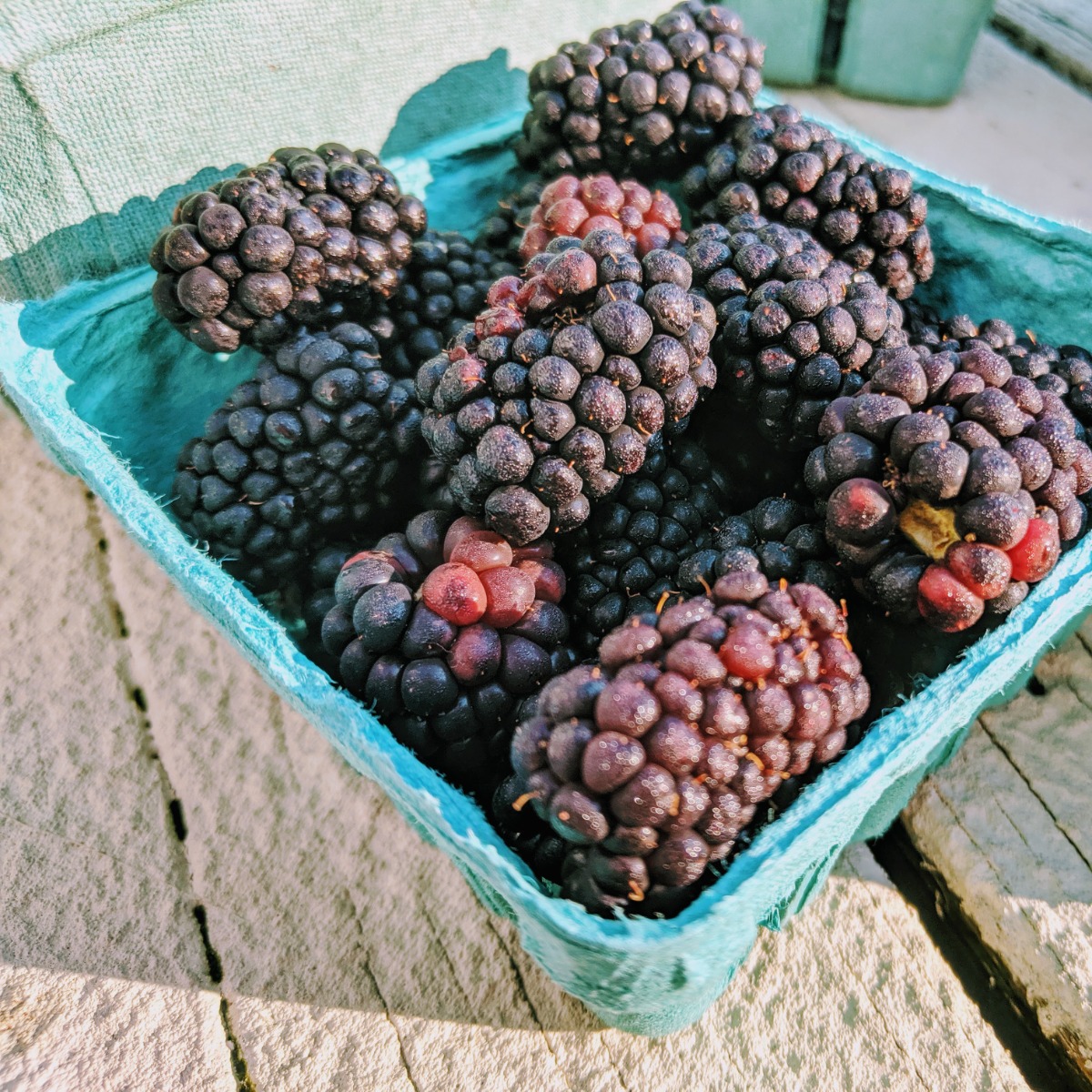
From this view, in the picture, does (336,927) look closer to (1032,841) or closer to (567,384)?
(567,384)

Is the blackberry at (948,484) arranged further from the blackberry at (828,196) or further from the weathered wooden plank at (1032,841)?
the weathered wooden plank at (1032,841)

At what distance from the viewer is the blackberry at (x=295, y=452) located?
1.47m

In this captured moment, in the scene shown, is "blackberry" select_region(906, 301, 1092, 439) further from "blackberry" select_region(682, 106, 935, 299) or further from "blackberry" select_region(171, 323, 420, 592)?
"blackberry" select_region(171, 323, 420, 592)

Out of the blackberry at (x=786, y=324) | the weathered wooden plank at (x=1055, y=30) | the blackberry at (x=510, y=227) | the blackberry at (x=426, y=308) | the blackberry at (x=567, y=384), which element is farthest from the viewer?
the weathered wooden plank at (x=1055, y=30)

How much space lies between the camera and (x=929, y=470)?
1.04m

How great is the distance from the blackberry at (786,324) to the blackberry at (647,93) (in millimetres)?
410

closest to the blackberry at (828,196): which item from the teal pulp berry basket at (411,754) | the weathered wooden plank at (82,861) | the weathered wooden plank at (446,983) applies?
the teal pulp berry basket at (411,754)

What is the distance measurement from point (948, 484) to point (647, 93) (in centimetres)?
106

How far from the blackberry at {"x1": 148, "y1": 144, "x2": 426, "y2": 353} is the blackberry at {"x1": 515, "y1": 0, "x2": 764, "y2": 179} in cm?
38

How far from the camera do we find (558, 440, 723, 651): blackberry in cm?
132

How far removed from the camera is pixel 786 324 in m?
1.28

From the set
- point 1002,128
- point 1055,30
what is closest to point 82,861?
point 1002,128

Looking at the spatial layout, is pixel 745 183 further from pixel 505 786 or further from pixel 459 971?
pixel 459 971

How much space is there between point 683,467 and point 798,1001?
37.2 inches
